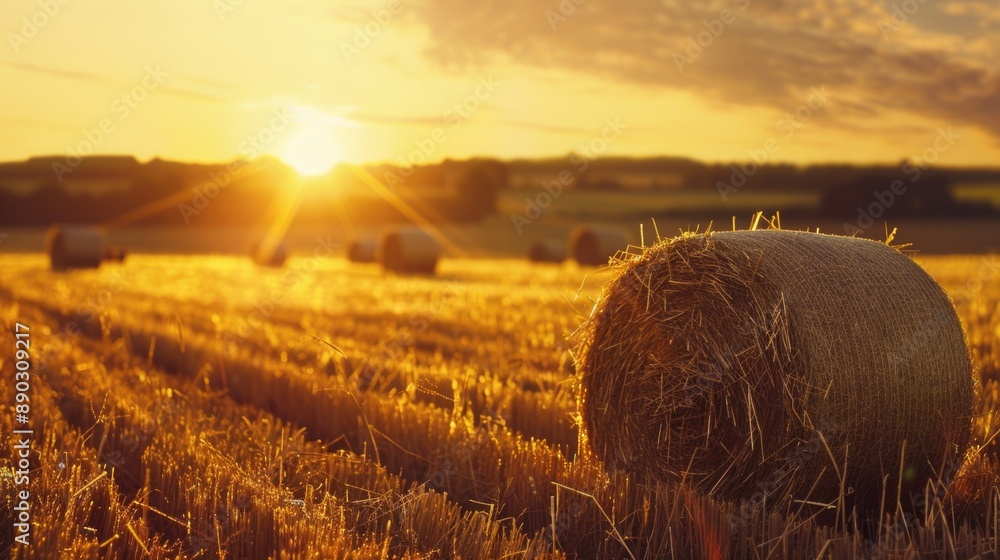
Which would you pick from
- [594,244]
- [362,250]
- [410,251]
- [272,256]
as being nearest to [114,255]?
[272,256]

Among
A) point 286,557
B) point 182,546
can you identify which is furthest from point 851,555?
point 182,546

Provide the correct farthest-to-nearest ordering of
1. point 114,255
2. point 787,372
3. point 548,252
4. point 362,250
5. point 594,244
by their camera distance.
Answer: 1. point 114,255
2. point 548,252
3. point 362,250
4. point 594,244
5. point 787,372

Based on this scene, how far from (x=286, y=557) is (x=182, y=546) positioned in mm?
762

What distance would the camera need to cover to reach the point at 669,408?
5121 mm

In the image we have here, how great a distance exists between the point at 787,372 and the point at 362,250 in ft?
101

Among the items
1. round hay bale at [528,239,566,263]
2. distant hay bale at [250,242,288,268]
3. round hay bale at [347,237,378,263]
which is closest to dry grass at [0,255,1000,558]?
round hay bale at [347,237,378,263]

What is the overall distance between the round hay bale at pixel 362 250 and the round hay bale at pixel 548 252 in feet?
19.6

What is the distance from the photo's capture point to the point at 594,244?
91.6 ft

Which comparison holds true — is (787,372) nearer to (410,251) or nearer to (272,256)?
(410,251)

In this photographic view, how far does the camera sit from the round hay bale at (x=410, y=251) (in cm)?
2570

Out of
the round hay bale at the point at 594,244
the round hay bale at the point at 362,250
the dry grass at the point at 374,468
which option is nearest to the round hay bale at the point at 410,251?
the round hay bale at the point at 594,244

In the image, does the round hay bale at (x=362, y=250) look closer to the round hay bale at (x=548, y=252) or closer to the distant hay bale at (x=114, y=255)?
the round hay bale at (x=548, y=252)

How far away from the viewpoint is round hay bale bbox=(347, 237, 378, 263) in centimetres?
3444

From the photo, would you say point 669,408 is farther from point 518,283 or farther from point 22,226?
point 22,226
